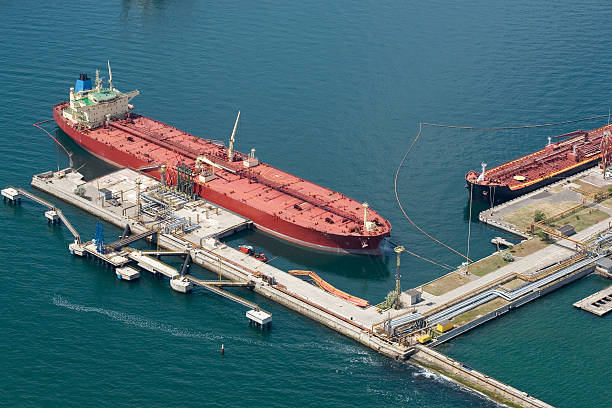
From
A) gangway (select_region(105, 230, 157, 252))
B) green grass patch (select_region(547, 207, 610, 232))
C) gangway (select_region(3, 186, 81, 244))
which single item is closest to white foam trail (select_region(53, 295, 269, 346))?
gangway (select_region(105, 230, 157, 252))

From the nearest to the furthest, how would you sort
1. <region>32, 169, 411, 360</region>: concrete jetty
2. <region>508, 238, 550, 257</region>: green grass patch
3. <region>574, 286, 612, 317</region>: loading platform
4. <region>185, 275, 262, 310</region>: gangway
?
1. <region>32, 169, 411, 360</region>: concrete jetty
2. <region>185, 275, 262, 310</region>: gangway
3. <region>574, 286, 612, 317</region>: loading platform
4. <region>508, 238, 550, 257</region>: green grass patch

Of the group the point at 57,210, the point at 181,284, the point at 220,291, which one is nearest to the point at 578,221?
the point at 220,291

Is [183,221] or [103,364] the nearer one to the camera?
[103,364]

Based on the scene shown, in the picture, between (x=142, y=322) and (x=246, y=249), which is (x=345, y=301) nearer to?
(x=246, y=249)

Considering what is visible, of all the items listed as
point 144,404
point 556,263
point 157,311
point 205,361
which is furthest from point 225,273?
point 556,263

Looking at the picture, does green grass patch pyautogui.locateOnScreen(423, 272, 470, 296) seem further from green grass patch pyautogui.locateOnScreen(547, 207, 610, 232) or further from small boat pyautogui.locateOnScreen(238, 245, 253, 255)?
small boat pyautogui.locateOnScreen(238, 245, 253, 255)

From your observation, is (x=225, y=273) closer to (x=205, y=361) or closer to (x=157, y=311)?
(x=157, y=311)
